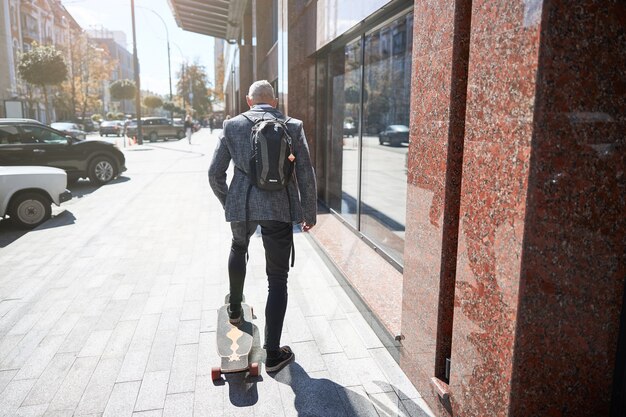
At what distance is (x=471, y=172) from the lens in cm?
249

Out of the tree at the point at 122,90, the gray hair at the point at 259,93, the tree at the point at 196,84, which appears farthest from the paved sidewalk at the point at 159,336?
the tree at the point at 196,84

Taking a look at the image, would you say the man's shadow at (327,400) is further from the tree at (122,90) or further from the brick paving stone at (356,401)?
the tree at (122,90)

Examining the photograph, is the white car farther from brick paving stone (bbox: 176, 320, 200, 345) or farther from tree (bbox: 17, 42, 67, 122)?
tree (bbox: 17, 42, 67, 122)

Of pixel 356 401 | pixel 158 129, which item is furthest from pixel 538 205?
pixel 158 129

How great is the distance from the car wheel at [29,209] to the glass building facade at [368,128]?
4821mm

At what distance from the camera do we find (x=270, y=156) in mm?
3201

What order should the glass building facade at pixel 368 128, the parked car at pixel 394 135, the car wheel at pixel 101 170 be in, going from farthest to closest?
the car wheel at pixel 101 170 → the parked car at pixel 394 135 → the glass building facade at pixel 368 128

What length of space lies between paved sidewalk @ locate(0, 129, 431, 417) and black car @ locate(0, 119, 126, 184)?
5544mm

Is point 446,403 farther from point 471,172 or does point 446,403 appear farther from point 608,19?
point 608,19

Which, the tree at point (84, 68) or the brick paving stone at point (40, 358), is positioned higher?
the tree at point (84, 68)

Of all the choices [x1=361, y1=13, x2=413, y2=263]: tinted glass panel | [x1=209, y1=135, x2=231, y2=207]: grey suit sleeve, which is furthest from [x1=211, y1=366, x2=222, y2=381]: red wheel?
[x1=361, y1=13, x2=413, y2=263]: tinted glass panel

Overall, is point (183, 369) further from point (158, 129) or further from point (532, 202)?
point (158, 129)

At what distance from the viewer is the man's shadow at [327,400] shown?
10.0 feet

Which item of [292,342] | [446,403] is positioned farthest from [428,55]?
[292,342]
